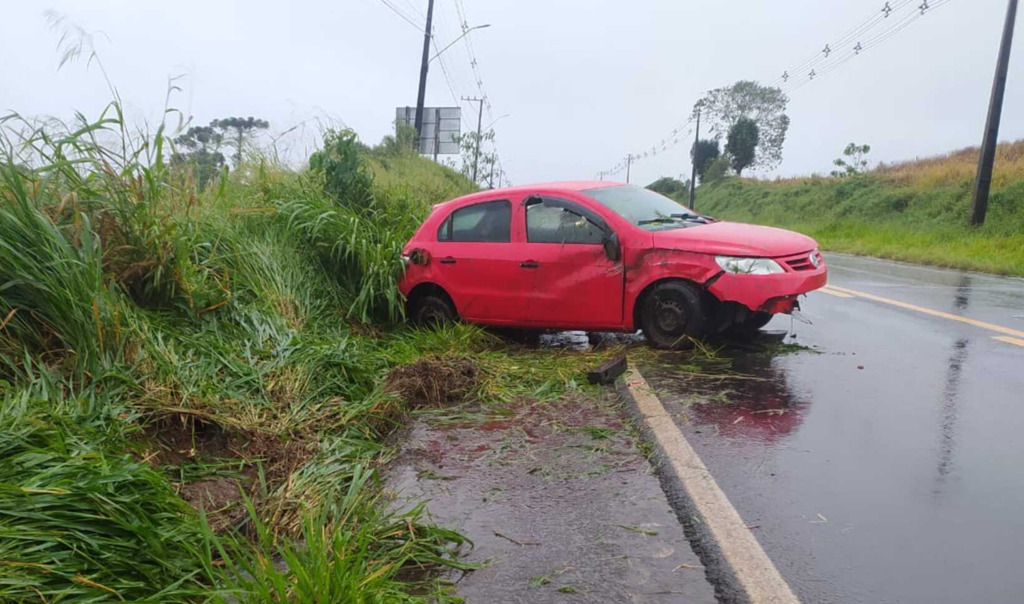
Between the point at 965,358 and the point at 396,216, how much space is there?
634cm

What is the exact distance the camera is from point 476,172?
26859mm

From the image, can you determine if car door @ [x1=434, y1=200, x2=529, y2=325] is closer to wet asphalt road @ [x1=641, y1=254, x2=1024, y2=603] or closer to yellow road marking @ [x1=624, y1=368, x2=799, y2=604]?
A: wet asphalt road @ [x1=641, y1=254, x2=1024, y2=603]

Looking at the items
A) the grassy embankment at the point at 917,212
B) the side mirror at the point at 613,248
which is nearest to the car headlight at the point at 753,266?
the side mirror at the point at 613,248

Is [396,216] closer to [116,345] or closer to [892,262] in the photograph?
[116,345]

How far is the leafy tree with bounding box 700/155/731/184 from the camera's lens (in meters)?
65.9

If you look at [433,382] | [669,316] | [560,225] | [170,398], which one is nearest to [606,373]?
[669,316]

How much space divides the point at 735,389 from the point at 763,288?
1123 mm

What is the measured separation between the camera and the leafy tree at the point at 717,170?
216ft

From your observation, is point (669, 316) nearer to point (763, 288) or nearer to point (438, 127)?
point (763, 288)

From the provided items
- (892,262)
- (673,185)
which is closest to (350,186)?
(892,262)

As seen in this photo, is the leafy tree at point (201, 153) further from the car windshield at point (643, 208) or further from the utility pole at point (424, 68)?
the utility pole at point (424, 68)

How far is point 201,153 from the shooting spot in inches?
271

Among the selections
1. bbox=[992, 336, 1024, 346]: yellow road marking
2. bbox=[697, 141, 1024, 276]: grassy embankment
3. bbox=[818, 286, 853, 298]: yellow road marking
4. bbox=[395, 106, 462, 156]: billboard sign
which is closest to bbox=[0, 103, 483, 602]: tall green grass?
bbox=[992, 336, 1024, 346]: yellow road marking

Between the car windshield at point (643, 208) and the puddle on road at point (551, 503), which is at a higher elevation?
the car windshield at point (643, 208)
